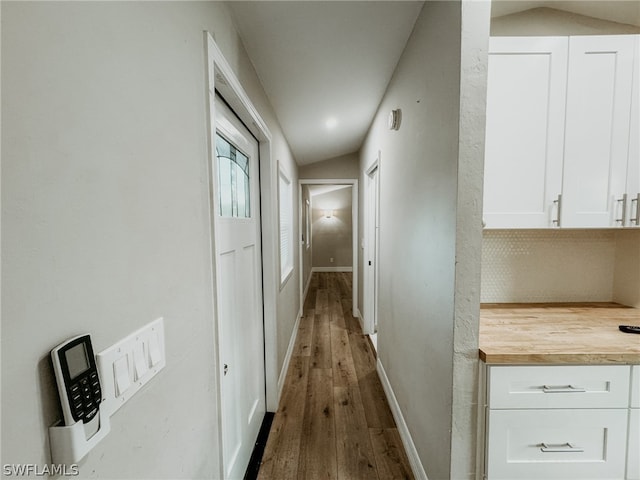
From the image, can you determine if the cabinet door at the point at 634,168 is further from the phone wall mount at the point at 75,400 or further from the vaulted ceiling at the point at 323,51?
the phone wall mount at the point at 75,400

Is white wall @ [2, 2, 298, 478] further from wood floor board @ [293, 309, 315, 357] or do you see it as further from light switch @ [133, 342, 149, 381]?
wood floor board @ [293, 309, 315, 357]

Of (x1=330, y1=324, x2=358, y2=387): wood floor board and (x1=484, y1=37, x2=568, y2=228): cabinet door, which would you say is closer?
(x1=484, y1=37, x2=568, y2=228): cabinet door

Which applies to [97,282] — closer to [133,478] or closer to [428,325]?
[133,478]

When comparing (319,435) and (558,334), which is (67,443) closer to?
(558,334)

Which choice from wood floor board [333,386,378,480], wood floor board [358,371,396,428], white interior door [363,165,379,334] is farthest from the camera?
white interior door [363,165,379,334]

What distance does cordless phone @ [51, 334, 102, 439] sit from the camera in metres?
0.37

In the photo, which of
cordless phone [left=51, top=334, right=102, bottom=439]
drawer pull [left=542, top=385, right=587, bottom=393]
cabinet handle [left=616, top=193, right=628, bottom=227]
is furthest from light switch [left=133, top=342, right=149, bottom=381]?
cabinet handle [left=616, top=193, right=628, bottom=227]

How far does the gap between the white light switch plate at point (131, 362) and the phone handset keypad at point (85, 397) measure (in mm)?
28

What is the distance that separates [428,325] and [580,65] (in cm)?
138

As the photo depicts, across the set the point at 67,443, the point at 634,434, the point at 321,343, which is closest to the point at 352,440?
the point at 634,434

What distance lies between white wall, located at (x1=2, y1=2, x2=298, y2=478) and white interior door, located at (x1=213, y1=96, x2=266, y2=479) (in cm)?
22

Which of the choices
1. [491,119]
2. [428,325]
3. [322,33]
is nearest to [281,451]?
[428,325]

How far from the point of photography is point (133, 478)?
541 mm

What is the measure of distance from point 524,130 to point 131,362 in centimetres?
166
